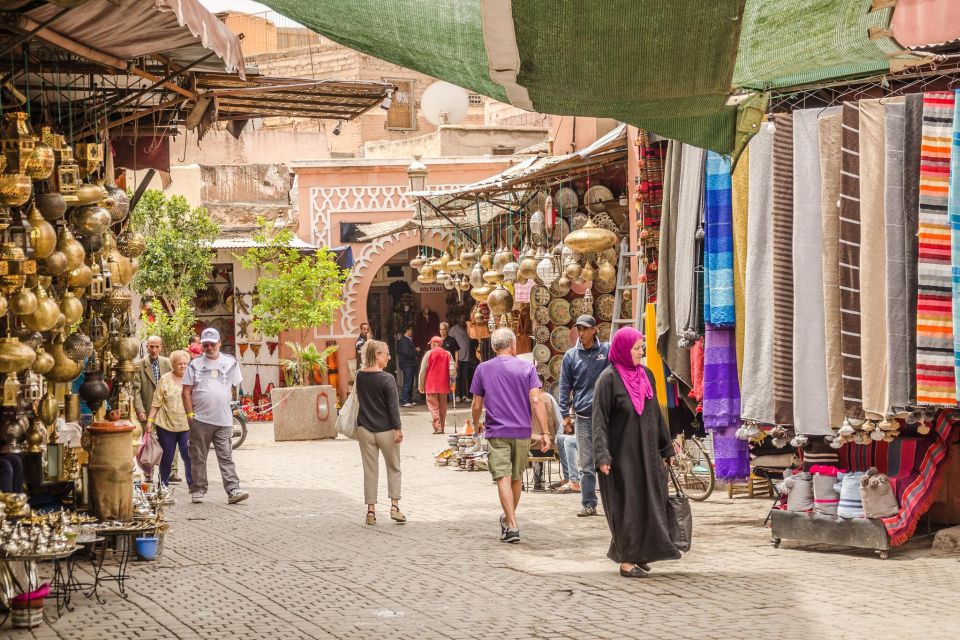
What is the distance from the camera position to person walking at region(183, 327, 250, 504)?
1203 centimetres

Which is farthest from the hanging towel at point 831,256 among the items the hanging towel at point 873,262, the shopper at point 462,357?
the shopper at point 462,357

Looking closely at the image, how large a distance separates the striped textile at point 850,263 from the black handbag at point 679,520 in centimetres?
132

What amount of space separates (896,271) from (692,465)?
4128 millimetres

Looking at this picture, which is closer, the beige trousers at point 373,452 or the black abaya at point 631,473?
the black abaya at point 631,473

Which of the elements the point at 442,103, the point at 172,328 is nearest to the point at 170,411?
the point at 172,328

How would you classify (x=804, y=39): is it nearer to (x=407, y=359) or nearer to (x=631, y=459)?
(x=631, y=459)

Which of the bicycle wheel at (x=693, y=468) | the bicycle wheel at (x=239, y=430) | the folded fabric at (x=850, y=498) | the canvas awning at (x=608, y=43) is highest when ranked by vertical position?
the canvas awning at (x=608, y=43)

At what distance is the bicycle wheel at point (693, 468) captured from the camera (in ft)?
38.4

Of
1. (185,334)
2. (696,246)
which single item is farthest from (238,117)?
(185,334)

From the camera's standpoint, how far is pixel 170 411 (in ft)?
39.2

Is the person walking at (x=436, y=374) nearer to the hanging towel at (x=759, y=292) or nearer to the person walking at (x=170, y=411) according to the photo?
the person walking at (x=170, y=411)

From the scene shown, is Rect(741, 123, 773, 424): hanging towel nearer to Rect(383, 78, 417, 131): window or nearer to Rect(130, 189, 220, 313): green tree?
Rect(130, 189, 220, 313): green tree

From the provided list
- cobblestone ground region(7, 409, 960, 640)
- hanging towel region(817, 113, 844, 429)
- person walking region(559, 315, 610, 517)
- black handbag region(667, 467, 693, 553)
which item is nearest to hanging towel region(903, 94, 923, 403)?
hanging towel region(817, 113, 844, 429)

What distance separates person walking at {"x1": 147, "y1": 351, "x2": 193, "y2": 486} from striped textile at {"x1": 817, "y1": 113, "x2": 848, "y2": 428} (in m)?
6.28
